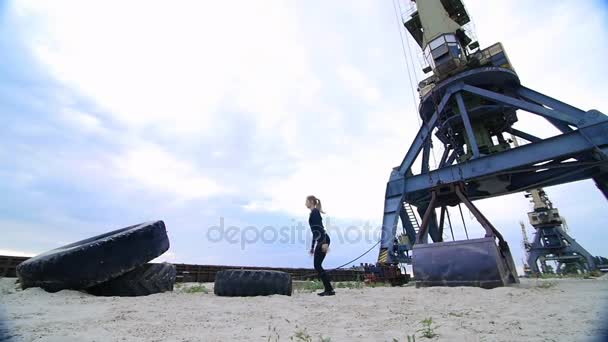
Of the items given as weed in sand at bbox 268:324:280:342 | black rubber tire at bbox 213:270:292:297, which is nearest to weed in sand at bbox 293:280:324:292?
black rubber tire at bbox 213:270:292:297

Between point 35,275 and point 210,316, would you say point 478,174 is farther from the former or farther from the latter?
point 35,275

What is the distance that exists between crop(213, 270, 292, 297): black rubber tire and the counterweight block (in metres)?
2.89

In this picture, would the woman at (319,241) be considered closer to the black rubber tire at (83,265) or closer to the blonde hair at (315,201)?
the blonde hair at (315,201)

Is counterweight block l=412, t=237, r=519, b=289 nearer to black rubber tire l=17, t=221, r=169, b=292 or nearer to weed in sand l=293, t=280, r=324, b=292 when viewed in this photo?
weed in sand l=293, t=280, r=324, b=292

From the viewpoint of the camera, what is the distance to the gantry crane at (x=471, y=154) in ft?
17.4

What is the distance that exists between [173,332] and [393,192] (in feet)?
34.8

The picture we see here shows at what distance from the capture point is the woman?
14.8 ft

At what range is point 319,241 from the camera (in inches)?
181

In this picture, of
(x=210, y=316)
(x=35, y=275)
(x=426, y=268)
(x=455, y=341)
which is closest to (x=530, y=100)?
(x=426, y=268)

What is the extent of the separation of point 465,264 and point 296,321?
409cm

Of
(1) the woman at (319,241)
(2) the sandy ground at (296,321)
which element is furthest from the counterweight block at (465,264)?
(1) the woman at (319,241)

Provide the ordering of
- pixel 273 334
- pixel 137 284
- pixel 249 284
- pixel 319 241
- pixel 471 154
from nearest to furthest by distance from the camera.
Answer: pixel 273 334 < pixel 137 284 < pixel 249 284 < pixel 319 241 < pixel 471 154

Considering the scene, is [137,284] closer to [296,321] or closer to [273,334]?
[296,321]

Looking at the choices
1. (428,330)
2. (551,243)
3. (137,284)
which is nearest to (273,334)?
(428,330)
